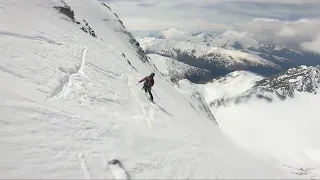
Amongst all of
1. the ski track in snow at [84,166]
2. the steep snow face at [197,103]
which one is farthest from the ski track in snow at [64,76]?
the steep snow face at [197,103]

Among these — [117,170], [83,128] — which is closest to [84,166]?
[117,170]

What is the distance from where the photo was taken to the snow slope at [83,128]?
46.7 ft

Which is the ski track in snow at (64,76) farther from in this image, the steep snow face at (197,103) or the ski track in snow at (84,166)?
the steep snow face at (197,103)

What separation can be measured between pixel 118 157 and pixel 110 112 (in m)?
7.50

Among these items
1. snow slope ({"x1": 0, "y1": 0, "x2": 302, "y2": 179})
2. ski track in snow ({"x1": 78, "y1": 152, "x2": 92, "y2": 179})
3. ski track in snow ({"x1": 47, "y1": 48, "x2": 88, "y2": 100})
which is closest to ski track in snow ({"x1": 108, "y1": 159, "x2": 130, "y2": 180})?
snow slope ({"x1": 0, "y1": 0, "x2": 302, "y2": 179})

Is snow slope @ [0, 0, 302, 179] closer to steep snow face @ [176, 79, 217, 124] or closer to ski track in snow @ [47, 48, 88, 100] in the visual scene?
ski track in snow @ [47, 48, 88, 100]

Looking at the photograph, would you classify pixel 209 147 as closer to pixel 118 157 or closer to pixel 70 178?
pixel 118 157

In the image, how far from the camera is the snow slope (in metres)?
14.2

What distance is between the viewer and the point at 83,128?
1795cm

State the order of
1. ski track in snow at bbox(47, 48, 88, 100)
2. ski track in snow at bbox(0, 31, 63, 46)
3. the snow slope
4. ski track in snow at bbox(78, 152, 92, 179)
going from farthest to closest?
ski track in snow at bbox(0, 31, 63, 46) < ski track in snow at bbox(47, 48, 88, 100) < the snow slope < ski track in snow at bbox(78, 152, 92, 179)

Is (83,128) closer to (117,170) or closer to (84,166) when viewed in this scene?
(84,166)

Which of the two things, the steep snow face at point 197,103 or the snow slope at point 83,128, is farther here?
the steep snow face at point 197,103

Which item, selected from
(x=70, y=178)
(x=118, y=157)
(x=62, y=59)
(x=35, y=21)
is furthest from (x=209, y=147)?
(x=35, y=21)

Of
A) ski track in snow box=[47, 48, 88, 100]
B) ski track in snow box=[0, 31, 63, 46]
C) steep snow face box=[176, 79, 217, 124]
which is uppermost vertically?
ski track in snow box=[0, 31, 63, 46]
